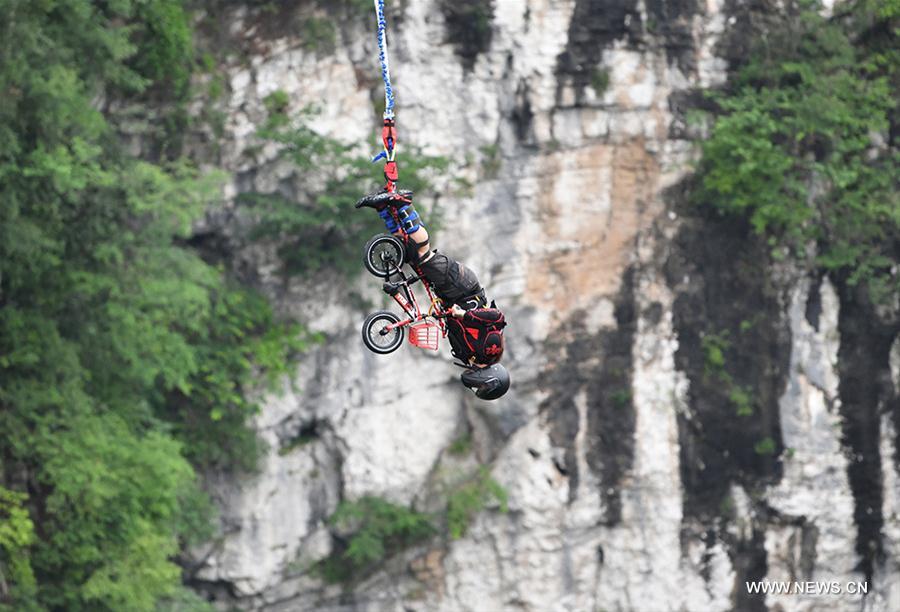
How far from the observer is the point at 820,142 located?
22062 millimetres

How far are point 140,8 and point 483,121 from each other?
5152 millimetres

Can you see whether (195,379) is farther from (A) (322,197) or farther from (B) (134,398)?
(A) (322,197)

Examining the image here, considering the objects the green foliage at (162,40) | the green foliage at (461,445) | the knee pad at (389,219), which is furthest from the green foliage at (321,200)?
the knee pad at (389,219)

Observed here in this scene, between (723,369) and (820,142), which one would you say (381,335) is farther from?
(820,142)

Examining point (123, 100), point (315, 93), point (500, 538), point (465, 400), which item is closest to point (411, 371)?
point (465, 400)

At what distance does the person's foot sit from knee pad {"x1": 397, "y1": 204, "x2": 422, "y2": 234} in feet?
0.23

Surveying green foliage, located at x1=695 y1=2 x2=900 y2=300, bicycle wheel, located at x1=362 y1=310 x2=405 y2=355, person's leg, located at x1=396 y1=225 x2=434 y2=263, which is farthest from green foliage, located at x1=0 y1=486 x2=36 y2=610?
green foliage, located at x1=695 y1=2 x2=900 y2=300

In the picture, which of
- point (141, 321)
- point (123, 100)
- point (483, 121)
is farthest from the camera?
point (483, 121)

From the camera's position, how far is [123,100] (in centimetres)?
1970

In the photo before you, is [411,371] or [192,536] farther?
[411,371]

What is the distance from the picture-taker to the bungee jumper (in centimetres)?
1212

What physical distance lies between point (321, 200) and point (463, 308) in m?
7.79

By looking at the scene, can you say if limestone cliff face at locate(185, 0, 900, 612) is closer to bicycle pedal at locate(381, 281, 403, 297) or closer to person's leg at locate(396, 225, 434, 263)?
person's leg at locate(396, 225, 434, 263)

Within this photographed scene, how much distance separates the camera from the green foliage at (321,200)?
65.6ft
